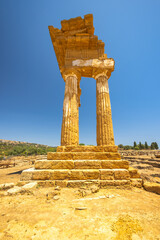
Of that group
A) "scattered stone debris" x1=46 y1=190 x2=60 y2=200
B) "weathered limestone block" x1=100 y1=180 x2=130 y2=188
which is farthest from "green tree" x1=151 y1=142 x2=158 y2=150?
"scattered stone debris" x1=46 y1=190 x2=60 y2=200

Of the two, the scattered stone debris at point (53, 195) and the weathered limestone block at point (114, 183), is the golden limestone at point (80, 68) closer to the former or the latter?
the weathered limestone block at point (114, 183)

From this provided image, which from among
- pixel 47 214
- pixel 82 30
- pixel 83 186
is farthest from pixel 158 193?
pixel 82 30

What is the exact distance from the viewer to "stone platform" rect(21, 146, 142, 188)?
11.2 feet

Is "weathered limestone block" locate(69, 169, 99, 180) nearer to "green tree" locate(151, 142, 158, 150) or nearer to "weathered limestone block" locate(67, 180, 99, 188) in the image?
"weathered limestone block" locate(67, 180, 99, 188)

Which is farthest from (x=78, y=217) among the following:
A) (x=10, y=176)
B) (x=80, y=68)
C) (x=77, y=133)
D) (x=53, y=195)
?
(x=10, y=176)

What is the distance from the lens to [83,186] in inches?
127

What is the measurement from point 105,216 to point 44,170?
251 centimetres

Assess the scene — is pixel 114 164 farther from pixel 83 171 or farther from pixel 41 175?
pixel 41 175

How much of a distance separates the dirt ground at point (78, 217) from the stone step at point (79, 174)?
75 centimetres

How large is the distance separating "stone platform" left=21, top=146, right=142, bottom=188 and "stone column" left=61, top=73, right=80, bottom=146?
141 centimetres

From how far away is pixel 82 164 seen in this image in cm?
382

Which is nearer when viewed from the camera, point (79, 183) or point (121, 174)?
point (79, 183)

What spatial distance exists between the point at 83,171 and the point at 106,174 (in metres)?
0.80

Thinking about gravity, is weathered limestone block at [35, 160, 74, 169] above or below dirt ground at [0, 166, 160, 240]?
above
